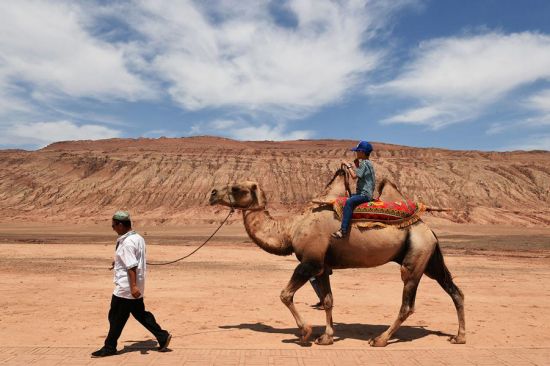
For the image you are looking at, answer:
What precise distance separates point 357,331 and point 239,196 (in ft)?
12.0

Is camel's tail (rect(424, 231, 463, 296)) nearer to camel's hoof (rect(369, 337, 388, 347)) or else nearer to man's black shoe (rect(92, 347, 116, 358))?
camel's hoof (rect(369, 337, 388, 347))

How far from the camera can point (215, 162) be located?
96.1 m

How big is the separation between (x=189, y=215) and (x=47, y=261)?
49.8 m

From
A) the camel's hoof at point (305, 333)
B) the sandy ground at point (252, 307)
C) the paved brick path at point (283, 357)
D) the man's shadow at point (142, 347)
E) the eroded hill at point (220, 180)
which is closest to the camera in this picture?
the paved brick path at point (283, 357)

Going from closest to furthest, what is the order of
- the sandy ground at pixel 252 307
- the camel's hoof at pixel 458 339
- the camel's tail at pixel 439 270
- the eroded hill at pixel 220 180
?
the camel's hoof at pixel 458 339, the sandy ground at pixel 252 307, the camel's tail at pixel 439 270, the eroded hill at pixel 220 180

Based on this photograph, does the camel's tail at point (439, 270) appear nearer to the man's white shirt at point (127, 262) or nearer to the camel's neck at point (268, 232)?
the camel's neck at point (268, 232)

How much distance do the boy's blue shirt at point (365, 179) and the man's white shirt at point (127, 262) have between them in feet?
13.0

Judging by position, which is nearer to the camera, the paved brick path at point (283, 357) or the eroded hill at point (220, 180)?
the paved brick path at point (283, 357)

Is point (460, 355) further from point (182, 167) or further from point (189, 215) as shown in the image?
point (182, 167)

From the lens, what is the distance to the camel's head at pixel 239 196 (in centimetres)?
921

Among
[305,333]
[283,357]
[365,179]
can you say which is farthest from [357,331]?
[365,179]

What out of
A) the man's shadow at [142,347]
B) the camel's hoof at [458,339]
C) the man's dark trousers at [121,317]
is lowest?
the camel's hoof at [458,339]

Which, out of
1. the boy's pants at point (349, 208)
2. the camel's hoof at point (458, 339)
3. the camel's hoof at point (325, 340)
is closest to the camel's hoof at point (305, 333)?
the camel's hoof at point (325, 340)

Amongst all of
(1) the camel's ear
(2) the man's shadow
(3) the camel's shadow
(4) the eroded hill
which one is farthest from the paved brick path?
(4) the eroded hill
